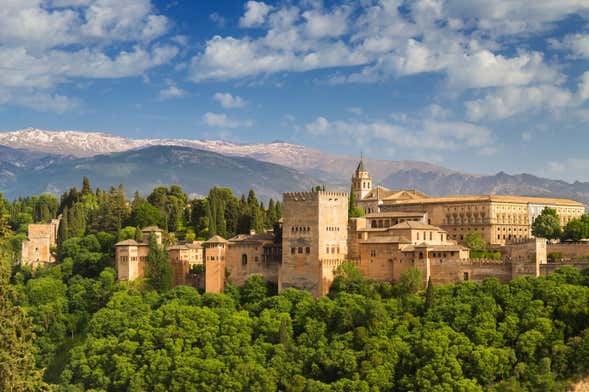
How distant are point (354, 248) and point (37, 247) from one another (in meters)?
36.4

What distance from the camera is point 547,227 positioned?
72.7 m

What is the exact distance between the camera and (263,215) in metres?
80.2

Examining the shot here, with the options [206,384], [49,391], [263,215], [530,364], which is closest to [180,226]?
[263,215]

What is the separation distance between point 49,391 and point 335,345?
24.0 m

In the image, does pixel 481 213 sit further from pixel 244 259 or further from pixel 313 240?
pixel 244 259

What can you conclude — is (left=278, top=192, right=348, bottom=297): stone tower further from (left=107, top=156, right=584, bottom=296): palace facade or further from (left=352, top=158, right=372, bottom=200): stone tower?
(left=352, top=158, right=372, bottom=200): stone tower

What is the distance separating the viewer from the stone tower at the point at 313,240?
60.3 meters

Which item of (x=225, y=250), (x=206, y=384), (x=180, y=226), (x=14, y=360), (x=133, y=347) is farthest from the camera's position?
(x=180, y=226)

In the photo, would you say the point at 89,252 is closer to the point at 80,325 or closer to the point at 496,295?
the point at 80,325

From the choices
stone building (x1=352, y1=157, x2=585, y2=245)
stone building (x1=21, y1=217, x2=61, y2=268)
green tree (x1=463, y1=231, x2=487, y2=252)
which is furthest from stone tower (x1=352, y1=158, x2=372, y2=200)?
stone building (x1=21, y1=217, x2=61, y2=268)

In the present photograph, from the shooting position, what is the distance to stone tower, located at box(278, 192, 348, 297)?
2375 inches

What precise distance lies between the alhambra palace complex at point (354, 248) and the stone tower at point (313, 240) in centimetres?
7

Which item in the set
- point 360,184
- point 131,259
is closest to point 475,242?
point 360,184

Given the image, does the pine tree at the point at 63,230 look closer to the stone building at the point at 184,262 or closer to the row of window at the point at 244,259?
the stone building at the point at 184,262
